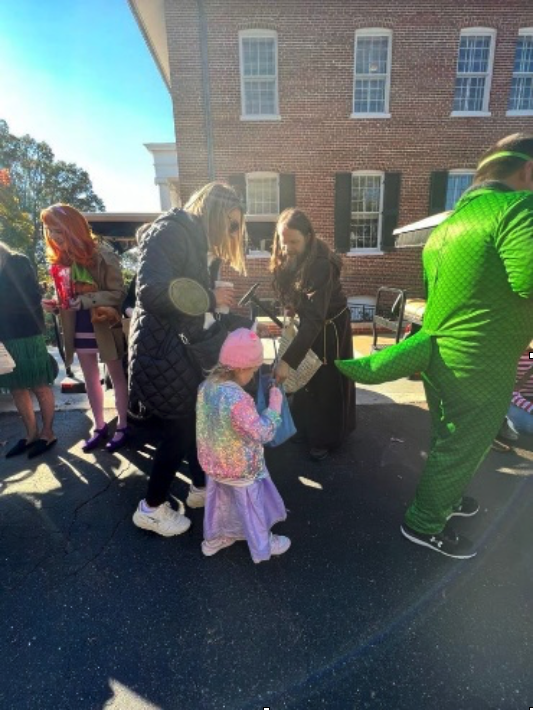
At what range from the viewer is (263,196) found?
35.8ft

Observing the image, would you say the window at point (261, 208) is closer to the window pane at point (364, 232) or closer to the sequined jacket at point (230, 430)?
the window pane at point (364, 232)

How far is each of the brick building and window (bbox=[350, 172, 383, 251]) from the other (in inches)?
1.1

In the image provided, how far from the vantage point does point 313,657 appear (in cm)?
161

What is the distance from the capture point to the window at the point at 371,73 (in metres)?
9.98

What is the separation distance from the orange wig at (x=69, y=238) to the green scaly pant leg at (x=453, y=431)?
2.56 metres

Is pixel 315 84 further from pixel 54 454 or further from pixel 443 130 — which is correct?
pixel 54 454

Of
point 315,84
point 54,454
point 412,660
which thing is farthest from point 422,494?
point 315,84

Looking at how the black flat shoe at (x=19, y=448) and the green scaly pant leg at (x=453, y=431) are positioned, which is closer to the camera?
the green scaly pant leg at (x=453, y=431)

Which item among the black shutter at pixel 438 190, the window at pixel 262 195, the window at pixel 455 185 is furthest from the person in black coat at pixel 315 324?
the window at pixel 455 185

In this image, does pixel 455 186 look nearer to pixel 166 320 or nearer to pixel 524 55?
pixel 524 55

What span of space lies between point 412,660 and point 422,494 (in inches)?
29.4

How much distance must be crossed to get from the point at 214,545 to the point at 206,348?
113 centimetres

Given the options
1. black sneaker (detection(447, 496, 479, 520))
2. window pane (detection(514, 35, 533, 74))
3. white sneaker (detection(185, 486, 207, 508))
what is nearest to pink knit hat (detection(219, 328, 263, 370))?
white sneaker (detection(185, 486, 207, 508))

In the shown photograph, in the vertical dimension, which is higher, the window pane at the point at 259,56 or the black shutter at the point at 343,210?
the window pane at the point at 259,56
